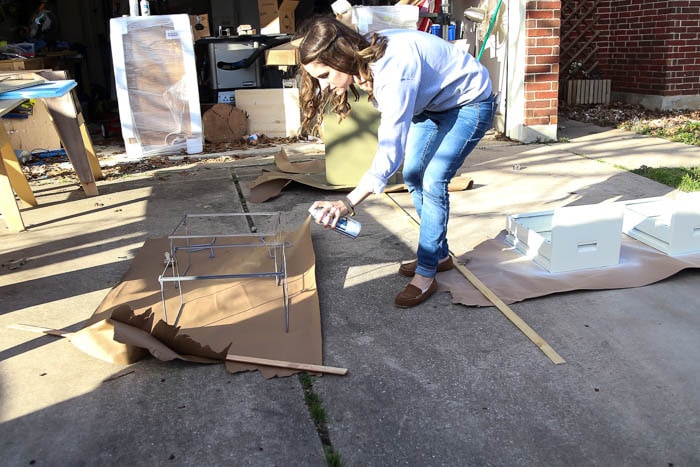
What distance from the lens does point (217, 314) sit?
2.96m

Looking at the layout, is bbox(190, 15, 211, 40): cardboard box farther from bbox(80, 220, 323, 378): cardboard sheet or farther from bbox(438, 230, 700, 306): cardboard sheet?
bbox(438, 230, 700, 306): cardboard sheet

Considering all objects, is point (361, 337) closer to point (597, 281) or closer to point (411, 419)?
point (411, 419)

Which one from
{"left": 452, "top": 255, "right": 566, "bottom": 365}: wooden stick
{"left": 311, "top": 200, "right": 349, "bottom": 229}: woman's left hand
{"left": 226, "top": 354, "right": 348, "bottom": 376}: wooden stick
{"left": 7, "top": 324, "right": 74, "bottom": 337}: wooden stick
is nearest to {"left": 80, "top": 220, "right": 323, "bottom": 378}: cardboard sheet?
{"left": 226, "top": 354, "right": 348, "bottom": 376}: wooden stick

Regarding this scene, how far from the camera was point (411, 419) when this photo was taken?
7.08 ft

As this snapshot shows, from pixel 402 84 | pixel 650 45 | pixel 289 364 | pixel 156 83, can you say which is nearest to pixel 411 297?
pixel 289 364

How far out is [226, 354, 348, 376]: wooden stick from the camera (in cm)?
245

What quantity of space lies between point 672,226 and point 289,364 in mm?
2148

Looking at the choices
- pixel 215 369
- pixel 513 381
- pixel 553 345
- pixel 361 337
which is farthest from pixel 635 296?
pixel 215 369

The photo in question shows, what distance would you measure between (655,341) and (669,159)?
3.62m

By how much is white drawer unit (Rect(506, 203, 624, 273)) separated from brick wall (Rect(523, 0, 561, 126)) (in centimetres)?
A: 358

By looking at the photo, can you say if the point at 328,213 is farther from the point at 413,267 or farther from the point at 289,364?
the point at 413,267

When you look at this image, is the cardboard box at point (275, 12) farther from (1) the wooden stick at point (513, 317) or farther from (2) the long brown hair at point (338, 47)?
(2) the long brown hair at point (338, 47)

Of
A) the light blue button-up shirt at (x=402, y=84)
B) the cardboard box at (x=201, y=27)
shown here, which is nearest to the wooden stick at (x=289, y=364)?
the light blue button-up shirt at (x=402, y=84)

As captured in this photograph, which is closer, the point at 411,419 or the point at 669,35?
the point at 411,419
